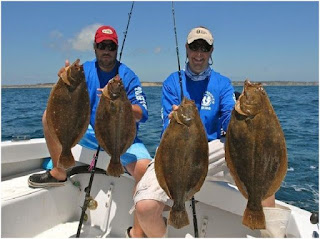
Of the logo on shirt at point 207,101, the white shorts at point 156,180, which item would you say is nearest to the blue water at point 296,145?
the white shorts at point 156,180

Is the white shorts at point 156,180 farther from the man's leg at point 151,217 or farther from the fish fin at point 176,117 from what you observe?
the fish fin at point 176,117

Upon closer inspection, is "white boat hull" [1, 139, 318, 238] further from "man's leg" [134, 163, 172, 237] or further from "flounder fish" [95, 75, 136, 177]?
"flounder fish" [95, 75, 136, 177]

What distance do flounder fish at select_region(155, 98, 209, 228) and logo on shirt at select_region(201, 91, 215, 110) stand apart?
122 centimetres

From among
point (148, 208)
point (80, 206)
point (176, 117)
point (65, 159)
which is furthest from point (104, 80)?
point (176, 117)

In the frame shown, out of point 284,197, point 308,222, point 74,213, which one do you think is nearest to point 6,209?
point 74,213

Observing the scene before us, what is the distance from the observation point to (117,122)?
3.08 meters

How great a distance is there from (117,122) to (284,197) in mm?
5631

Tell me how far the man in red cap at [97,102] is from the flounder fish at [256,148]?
4.63 feet

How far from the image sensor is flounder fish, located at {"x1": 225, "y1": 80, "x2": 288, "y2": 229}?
8.02ft

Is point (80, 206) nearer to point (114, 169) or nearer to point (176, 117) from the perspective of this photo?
point (114, 169)

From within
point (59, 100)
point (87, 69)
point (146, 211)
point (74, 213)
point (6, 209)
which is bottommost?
point (74, 213)

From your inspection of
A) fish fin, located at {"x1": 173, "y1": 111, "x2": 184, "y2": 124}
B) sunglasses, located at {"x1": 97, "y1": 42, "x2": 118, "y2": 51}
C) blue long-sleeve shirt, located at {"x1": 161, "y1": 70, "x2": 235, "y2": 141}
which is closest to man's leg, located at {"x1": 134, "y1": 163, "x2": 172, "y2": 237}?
blue long-sleeve shirt, located at {"x1": 161, "y1": 70, "x2": 235, "y2": 141}

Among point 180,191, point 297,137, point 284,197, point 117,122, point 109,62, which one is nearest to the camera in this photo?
point 180,191

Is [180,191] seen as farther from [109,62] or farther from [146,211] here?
[109,62]
